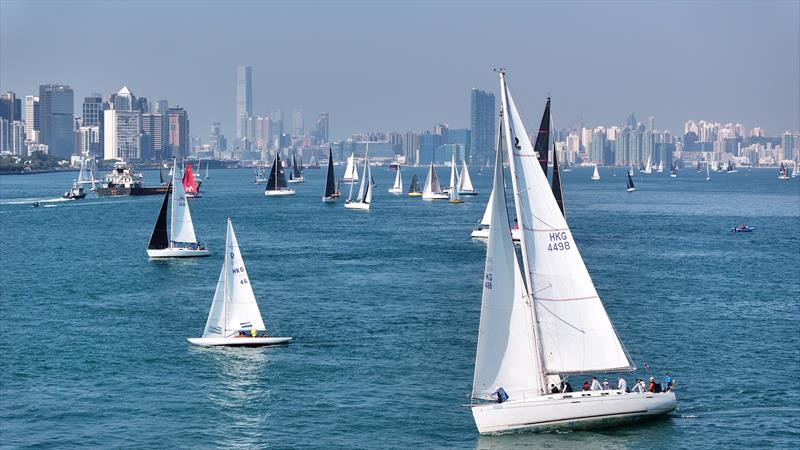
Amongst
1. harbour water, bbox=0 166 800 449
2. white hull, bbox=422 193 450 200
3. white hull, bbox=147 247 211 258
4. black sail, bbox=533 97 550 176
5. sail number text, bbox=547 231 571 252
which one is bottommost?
harbour water, bbox=0 166 800 449

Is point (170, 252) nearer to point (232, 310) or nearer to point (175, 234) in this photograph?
point (175, 234)

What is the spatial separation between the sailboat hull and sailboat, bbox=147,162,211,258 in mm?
57717

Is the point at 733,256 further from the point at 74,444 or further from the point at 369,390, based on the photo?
the point at 74,444

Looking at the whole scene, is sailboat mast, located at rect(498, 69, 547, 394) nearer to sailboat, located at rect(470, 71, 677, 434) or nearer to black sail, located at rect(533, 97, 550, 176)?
sailboat, located at rect(470, 71, 677, 434)

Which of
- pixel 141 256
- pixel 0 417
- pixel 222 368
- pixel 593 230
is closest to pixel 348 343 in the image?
pixel 222 368

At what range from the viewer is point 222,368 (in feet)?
170

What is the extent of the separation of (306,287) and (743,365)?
1334 inches

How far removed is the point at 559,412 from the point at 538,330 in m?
2.92

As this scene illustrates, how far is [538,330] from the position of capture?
4009cm

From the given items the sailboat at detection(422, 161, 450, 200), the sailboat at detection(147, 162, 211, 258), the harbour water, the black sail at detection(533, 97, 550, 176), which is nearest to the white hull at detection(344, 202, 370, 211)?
the sailboat at detection(422, 161, 450, 200)

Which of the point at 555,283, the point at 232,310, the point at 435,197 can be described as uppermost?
the point at 555,283

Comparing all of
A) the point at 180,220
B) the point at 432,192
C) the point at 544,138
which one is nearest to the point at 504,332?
the point at 544,138

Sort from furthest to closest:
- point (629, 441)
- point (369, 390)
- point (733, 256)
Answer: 1. point (733, 256)
2. point (369, 390)
3. point (629, 441)

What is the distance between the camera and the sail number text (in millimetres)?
39656
